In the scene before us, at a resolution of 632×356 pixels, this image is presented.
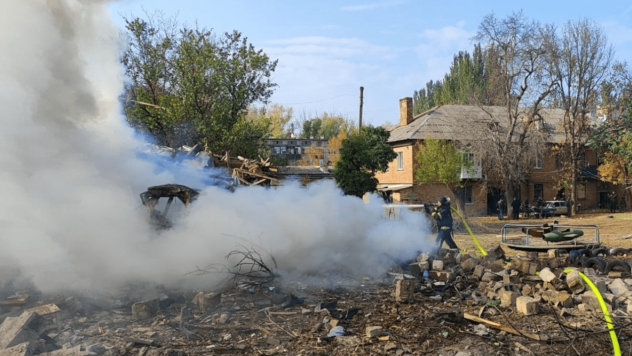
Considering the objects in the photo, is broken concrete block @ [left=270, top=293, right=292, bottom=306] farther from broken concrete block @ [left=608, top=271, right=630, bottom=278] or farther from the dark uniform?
broken concrete block @ [left=608, top=271, right=630, bottom=278]

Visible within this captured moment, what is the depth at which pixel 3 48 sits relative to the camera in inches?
365

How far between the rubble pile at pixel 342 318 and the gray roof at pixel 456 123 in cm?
2266

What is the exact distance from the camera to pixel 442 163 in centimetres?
2936

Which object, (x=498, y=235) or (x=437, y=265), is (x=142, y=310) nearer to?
(x=437, y=265)

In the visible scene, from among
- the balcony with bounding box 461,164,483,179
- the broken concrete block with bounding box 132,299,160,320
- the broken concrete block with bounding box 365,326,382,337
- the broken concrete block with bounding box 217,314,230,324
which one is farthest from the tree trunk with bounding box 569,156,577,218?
the broken concrete block with bounding box 132,299,160,320

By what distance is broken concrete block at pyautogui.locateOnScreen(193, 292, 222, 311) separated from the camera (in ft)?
26.2

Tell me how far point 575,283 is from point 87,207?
8915 millimetres

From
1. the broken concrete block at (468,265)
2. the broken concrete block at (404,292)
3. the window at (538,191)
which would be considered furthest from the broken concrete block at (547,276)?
the window at (538,191)

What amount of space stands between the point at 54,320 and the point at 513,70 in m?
29.3

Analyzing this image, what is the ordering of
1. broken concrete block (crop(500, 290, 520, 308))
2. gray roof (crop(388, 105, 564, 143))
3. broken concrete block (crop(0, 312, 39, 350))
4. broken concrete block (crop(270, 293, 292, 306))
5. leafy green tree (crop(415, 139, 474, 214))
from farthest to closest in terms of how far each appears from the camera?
gray roof (crop(388, 105, 564, 143))
leafy green tree (crop(415, 139, 474, 214))
broken concrete block (crop(270, 293, 292, 306))
broken concrete block (crop(500, 290, 520, 308))
broken concrete block (crop(0, 312, 39, 350))

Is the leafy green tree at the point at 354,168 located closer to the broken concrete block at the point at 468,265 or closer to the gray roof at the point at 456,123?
the gray roof at the point at 456,123

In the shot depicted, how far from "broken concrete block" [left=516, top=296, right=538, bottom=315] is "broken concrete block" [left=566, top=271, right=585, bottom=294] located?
41.7 inches

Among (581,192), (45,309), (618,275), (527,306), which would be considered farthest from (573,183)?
(45,309)

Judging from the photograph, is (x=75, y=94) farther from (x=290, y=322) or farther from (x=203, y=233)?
(x=290, y=322)
